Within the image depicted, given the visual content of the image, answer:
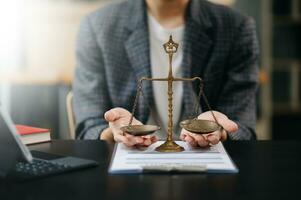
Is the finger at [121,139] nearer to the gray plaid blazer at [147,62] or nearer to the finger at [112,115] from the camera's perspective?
the finger at [112,115]

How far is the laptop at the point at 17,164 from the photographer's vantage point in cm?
88

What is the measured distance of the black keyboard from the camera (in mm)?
894

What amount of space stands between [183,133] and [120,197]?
399 millimetres

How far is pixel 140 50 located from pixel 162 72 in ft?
0.30

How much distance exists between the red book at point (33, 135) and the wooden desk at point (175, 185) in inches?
9.9

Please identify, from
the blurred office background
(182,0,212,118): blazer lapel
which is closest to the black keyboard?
(182,0,212,118): blazer lapel

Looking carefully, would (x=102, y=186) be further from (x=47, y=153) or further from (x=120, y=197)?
(x=47, y=153)

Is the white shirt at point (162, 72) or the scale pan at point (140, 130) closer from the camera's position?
the scale pan at point (140, 130)

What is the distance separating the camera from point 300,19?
413 centimetres

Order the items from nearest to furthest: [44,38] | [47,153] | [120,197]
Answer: [120,197], [47,153], [44,38]

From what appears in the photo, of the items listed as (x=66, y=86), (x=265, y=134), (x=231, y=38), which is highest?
(x=231, y=38)

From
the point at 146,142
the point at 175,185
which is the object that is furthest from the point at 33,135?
the point at 175,185

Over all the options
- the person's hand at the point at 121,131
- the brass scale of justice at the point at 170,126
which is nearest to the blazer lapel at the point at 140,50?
the person's hand at the point at 121,131

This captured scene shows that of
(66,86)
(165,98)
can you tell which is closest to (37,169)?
(165,98)
